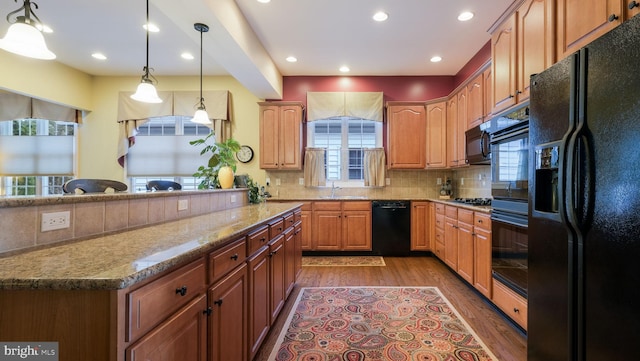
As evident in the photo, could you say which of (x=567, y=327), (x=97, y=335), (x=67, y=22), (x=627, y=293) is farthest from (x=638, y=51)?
(x=67, y=22)

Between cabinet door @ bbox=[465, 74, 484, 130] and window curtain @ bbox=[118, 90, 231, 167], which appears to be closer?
cabinet door @ bbox=[465, 74, 484, 130]

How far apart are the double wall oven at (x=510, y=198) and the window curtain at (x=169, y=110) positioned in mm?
4091

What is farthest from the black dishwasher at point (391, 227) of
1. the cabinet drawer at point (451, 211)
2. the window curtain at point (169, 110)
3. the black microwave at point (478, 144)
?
the window curtain at point (169, 110)

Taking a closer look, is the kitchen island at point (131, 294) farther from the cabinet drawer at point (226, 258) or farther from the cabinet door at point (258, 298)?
the cabinet door at point (258, 298)

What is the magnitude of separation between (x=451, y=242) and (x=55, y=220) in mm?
3558

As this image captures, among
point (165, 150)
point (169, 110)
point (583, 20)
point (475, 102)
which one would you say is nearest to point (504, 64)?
point (583, 20)

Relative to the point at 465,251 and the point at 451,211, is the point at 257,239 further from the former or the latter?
the point at 451,211

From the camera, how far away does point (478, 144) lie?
306 cm

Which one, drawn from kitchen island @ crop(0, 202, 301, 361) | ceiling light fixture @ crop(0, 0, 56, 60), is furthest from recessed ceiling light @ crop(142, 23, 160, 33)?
kitchen island @ crop(0, 202, 301, 361)

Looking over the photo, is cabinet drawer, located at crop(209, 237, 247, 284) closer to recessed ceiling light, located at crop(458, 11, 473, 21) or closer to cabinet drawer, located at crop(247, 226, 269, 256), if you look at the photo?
cabinet drawer, located at crop(247, 226, 269, 256)

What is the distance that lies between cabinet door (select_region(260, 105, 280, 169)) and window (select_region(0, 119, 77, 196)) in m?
3.55

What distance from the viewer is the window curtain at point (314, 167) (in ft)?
15.4

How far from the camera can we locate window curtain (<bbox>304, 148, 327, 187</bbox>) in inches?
185

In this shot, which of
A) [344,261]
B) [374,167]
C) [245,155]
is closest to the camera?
[344,261]
